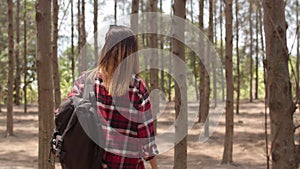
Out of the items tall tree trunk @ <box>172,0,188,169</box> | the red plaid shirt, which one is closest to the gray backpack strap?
the red plaid shirt

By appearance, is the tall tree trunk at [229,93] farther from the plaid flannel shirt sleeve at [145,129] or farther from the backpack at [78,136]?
the backpack at [78,136]

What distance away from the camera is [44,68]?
4.09 meters

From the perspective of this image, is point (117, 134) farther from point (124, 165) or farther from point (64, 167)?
point (64, 167)

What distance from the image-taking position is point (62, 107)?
2.32 meters

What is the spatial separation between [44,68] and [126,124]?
6.30ft

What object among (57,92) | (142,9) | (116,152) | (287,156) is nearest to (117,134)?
(116,152)

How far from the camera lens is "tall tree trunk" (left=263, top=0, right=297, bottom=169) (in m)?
1.83

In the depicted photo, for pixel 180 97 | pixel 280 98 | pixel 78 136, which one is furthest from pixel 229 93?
pixel 280 98

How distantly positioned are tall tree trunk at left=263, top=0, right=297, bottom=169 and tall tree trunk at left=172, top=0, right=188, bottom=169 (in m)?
3.52

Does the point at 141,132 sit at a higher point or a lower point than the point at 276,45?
lower

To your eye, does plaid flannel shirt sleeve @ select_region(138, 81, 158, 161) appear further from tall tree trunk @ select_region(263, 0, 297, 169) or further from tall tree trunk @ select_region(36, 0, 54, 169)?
tall tree trunk @ select_region(36, 0, 54, 169)

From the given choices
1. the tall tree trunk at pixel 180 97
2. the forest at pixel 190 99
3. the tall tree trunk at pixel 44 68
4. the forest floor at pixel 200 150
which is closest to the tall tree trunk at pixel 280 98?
the forest at pixel 190 99

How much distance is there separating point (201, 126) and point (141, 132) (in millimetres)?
12637

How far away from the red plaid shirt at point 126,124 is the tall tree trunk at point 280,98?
0.81 meters
